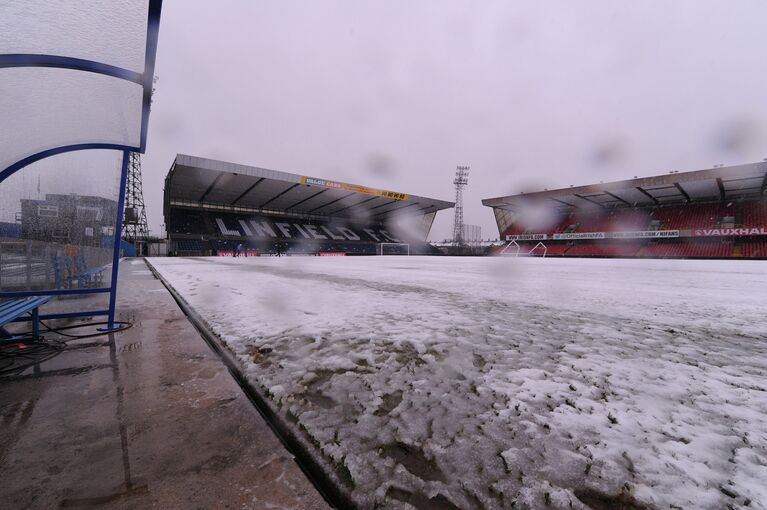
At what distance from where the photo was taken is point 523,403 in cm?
153

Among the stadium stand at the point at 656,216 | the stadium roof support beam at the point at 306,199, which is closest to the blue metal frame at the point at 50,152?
the stadium roof support beam at the point at 306,199

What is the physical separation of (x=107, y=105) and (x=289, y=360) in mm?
2874

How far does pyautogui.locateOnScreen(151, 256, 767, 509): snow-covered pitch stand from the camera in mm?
1017

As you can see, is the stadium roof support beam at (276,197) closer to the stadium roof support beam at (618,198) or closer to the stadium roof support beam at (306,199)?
the stadium roof support beam at (306,199)

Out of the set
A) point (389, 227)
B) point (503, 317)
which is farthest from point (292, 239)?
point (503, 317)

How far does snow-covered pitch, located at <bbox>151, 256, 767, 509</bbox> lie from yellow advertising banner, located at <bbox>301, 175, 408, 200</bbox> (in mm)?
29724

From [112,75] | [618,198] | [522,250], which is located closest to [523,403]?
[112,75]

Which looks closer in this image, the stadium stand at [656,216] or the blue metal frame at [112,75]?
the blue metal frame at [112,75]

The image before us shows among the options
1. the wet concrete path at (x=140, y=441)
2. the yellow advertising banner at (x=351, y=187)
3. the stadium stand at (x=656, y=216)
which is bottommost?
the wet concrete path at (x=140, y=441)

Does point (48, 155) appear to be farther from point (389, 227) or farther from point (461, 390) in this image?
point (389, 227)

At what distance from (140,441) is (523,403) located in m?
1.70

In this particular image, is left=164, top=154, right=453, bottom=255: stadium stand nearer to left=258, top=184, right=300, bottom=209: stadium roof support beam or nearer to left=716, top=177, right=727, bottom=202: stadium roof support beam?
left=258, top=184, right=300, bottom=209: stadium roof support beam

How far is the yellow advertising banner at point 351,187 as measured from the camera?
103 feet

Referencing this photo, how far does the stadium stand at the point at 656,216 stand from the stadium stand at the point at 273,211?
1445 cm
